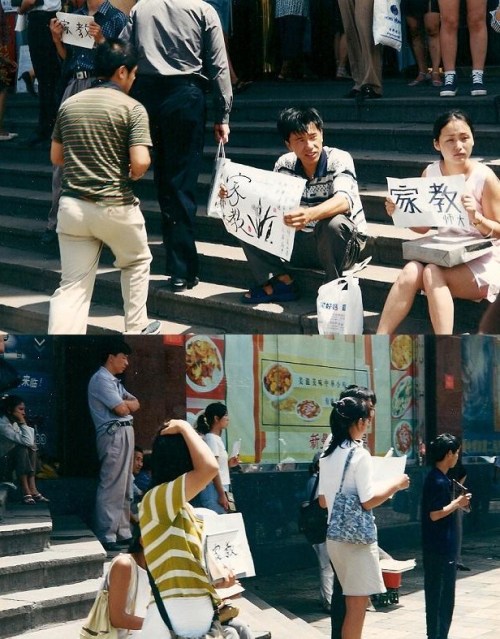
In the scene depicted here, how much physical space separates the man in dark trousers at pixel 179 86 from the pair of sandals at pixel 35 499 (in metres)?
3.37

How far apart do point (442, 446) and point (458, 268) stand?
1.92 metres

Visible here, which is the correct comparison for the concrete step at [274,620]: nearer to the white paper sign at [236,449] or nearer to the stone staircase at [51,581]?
the stone staircase at [51,581]

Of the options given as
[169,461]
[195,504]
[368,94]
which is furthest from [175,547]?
[368,94]

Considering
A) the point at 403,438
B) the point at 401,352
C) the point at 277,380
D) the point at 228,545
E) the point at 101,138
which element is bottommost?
the point at 228,545

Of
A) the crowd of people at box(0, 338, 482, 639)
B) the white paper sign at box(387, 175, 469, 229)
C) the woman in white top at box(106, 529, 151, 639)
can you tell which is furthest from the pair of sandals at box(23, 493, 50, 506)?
the white paper sign at box(387, 175, 469, 229)

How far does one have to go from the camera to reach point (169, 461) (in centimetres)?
432

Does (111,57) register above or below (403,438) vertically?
above

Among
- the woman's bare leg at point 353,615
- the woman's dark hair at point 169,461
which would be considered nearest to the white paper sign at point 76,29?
the woman's dark hair at point 169,461

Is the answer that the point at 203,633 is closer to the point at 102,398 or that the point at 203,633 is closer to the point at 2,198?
the point at 102,398

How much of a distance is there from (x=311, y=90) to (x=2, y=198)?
9.60 feet

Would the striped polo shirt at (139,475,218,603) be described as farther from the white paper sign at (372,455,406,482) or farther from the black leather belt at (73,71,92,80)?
the black leather belt at (73,71,92,80)

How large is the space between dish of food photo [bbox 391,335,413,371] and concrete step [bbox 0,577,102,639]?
135cm

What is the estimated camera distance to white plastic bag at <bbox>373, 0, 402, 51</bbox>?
30.5 feet

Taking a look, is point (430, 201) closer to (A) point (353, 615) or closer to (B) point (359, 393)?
(B) point (359, 393)
